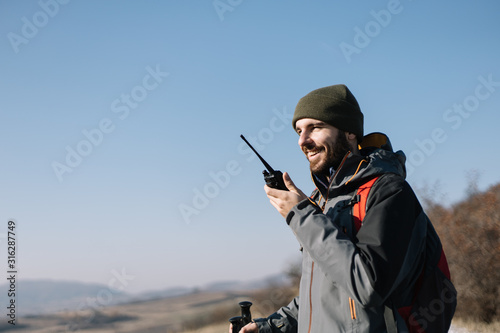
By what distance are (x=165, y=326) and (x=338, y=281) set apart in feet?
53.3

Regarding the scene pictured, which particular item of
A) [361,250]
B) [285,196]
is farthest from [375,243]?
[285,196]

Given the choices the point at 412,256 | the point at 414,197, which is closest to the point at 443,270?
the point at 412,256

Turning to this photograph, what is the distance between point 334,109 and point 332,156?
0.35 meters

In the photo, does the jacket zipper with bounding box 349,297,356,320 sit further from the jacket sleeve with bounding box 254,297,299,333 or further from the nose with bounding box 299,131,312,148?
the nose with bounding box 299,131,312,148

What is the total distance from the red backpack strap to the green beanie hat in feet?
1.94

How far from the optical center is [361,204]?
236cm

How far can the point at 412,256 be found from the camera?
7.26 ft

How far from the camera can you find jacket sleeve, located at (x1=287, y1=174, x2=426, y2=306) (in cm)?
205

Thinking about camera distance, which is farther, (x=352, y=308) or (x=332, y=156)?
(x=332, y=156)

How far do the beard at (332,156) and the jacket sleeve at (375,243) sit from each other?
463 mm

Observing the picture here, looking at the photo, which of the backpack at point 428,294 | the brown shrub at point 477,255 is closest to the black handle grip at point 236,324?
the backpack at point 428,294

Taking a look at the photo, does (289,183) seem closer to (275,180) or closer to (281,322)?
(275,180)

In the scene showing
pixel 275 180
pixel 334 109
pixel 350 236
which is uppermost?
pixel 334 109

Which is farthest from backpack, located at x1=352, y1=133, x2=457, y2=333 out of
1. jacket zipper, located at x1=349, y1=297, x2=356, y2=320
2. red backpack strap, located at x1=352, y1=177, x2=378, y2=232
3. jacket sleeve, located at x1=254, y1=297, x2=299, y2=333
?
jacket sleeve, located at x1=254, y1=297, x2=299, y2=333
